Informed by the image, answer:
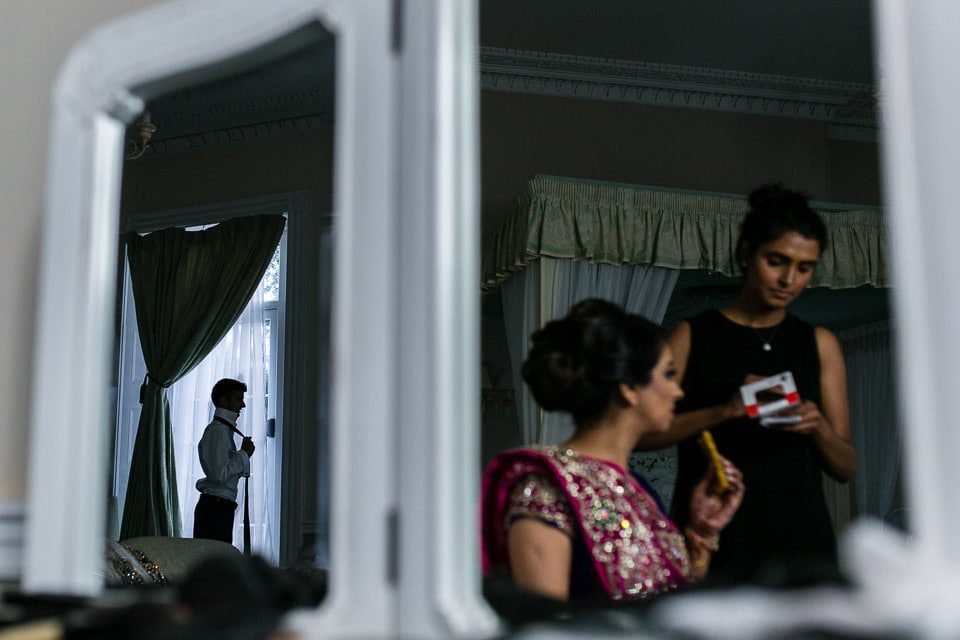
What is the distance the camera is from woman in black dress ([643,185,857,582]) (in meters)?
1.17

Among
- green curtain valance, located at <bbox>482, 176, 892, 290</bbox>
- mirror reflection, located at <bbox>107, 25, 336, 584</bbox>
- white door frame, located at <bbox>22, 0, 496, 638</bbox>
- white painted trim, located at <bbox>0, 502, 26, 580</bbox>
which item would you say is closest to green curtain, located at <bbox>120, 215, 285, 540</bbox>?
mirror reflection, located at <bbox>107, 25, 336, 584</bbox>

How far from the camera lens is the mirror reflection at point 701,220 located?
3.93 ft

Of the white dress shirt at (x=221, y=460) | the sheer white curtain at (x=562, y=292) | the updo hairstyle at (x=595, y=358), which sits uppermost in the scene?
the sheer white curtain at (x=562, y=292)

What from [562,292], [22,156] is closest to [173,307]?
[562,292]

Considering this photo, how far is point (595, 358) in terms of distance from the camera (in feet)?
3.46

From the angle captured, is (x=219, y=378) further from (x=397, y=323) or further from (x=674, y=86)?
(x=397, y=323)

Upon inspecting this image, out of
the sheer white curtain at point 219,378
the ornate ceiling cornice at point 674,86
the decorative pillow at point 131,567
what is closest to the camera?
the decorative pillow at point 131,567

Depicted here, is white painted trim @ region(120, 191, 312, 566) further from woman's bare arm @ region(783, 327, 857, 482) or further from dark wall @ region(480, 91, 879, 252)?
woman's bare arm @ region(783, 327, 857, 482)

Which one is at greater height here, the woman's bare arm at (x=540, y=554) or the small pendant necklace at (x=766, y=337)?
the small pendant necklace at (x=766, y=337)

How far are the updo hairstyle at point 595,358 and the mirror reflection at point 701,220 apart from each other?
0.04 metres

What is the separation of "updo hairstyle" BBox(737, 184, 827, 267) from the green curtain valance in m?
1.34

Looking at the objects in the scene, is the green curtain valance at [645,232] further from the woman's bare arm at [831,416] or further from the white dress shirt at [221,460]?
the woman's bare arm at [831,416]

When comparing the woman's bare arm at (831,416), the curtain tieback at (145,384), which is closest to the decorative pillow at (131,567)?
the woman's bare arm at (831,416)

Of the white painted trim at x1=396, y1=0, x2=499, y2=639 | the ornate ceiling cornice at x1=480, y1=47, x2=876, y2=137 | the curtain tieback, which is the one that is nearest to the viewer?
the white painted trim at x1=396, y1=0, x2=499, y2=639
